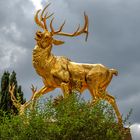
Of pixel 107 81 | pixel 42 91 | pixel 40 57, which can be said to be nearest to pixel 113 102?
pixel 107 81

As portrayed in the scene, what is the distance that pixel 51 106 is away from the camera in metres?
14.8

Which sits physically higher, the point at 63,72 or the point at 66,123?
the point at 63,72

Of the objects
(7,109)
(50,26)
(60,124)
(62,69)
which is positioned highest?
(7,109)

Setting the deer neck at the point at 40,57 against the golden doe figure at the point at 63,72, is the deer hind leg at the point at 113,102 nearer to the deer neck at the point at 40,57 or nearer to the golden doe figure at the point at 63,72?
the golden doe figure at the point at 63,72

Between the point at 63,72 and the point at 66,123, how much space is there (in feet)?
7.04

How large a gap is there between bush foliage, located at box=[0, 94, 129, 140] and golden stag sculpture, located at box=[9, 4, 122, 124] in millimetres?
1049

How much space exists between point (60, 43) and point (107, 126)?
303 cm

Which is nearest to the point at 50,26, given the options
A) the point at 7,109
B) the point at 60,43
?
the point at 60,43

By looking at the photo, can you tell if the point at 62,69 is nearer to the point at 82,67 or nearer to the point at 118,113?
the point at 82,67

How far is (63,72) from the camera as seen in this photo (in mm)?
15953

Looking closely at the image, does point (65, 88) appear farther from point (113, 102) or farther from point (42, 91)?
point (113, 102)

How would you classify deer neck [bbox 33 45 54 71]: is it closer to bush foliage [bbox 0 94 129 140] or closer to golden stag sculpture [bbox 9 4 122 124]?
golden stag sculpture [bbox 9 4 122 124]

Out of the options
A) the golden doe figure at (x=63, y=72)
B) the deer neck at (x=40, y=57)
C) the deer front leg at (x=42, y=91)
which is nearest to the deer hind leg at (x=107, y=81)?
the golden doe figure at (x=63, y=72)

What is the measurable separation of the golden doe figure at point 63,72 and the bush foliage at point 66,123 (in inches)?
41.1
